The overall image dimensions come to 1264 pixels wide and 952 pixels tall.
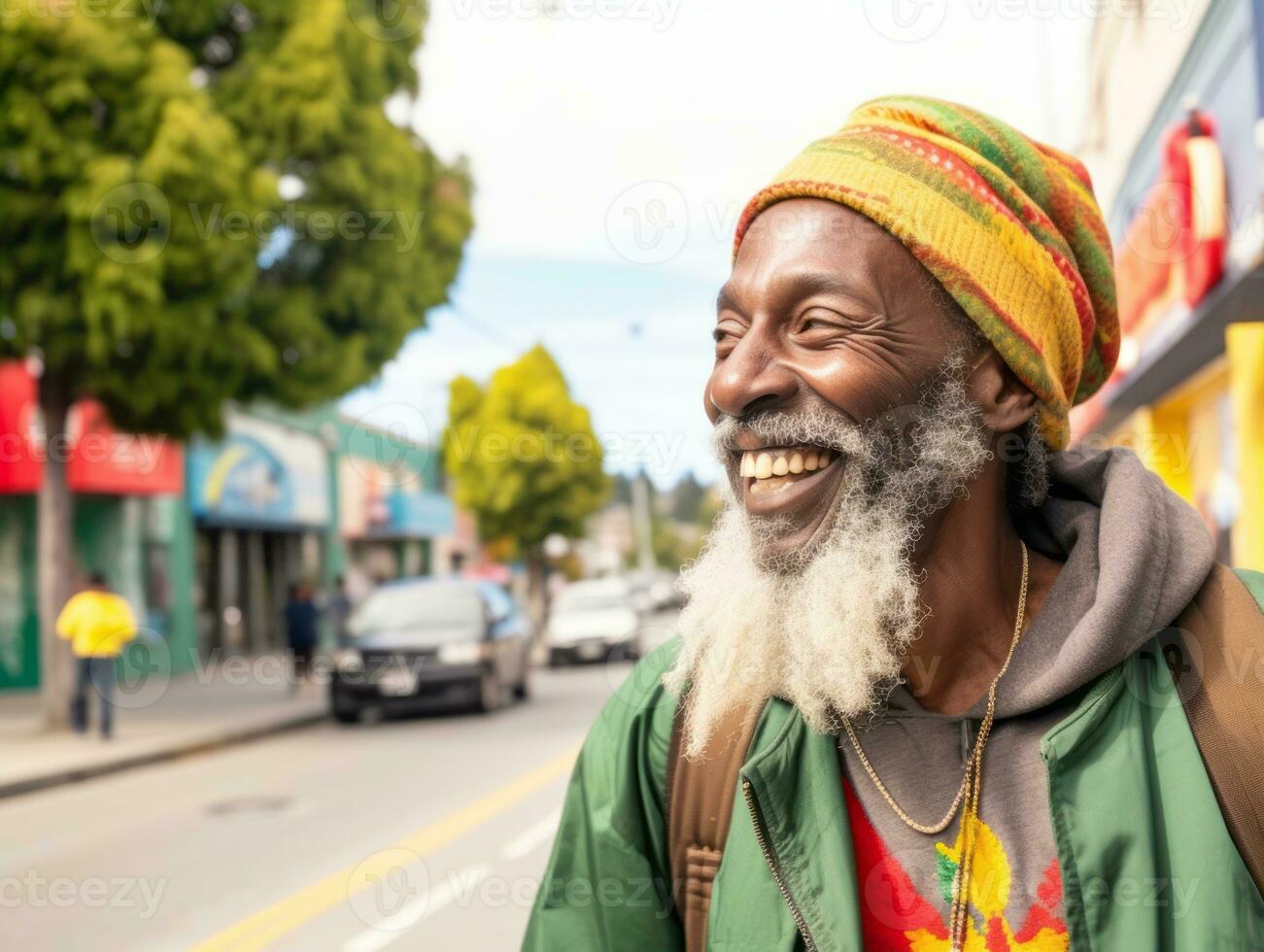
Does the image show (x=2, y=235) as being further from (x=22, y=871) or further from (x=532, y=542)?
(x=532, y=542)

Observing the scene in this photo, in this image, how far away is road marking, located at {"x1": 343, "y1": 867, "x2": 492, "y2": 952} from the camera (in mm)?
5605

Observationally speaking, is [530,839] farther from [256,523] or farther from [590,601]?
[256,523]

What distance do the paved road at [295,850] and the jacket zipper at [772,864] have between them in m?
4.23

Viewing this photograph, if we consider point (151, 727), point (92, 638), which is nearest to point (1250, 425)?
point (92, 638)

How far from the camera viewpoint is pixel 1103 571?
62.0 inches

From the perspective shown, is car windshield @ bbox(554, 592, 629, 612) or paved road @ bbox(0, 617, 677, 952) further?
car windshield @ bbox(554, 592, 629, 612)

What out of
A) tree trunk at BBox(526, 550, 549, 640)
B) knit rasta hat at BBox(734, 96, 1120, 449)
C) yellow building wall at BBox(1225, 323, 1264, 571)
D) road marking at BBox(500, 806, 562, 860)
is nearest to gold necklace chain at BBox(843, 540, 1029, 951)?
knit rasta hat at BBox(734, 96, 1120, 449)

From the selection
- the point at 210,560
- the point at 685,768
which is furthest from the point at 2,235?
the point at 210,560

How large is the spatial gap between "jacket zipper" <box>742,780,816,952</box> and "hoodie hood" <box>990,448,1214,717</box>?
323mm

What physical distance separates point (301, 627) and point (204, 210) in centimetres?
783

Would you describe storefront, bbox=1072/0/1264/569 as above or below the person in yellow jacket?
above

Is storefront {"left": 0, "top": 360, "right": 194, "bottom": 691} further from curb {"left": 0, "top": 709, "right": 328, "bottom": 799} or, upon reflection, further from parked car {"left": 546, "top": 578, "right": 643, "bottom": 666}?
parked car {"left": 546, "top": 578, "right": 643, "bottom": 666}

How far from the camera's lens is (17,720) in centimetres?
1478

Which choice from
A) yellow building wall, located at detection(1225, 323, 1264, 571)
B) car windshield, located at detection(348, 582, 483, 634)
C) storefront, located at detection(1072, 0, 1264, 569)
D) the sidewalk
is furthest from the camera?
car windshield, located at detection(348, 582, 483, 634)
